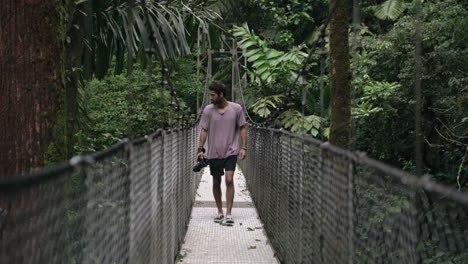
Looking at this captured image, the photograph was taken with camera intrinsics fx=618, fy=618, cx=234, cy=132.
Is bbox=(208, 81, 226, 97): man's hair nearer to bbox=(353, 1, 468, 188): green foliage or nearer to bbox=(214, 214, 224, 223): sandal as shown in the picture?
bbox=(214, 214, 224, 223): sandal

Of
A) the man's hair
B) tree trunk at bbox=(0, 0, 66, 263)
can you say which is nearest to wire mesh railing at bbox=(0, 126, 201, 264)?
tree trunk at bbox=(0, 0, 66, 263)

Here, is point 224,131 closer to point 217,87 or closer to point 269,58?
point 217,87

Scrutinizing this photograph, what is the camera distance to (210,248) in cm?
355

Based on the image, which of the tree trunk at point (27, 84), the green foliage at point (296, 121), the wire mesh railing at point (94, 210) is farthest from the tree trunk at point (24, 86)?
the green foliage at point (296, 121)

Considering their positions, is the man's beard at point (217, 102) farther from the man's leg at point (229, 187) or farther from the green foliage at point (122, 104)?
the green foliage at point (122, 104)

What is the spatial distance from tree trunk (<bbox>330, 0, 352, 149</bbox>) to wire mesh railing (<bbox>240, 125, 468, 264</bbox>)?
1062 millimetres

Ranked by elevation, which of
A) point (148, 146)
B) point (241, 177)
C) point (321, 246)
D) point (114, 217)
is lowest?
point (241, 177)

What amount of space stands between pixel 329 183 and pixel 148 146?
64 centimetres

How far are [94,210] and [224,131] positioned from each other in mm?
2852

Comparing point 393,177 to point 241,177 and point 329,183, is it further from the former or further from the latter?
point 241,177

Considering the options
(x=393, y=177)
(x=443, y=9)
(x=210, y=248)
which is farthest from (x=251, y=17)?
(x=393, y=177)

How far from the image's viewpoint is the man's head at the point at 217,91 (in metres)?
4.09

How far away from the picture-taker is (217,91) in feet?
13.5

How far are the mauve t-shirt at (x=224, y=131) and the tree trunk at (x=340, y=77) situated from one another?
26.2 inches
